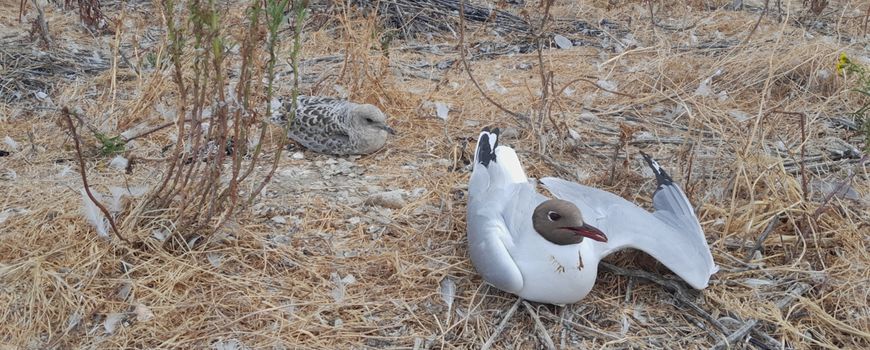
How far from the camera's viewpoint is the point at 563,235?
8.50ft

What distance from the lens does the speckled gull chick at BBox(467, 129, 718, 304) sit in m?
2.60

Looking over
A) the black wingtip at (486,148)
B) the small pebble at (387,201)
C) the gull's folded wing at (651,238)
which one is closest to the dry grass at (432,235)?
the small pebble at (387,201)

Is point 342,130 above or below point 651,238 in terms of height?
above

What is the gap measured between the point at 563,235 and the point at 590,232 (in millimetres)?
92

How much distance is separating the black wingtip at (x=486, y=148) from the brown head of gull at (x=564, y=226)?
65 centimetres

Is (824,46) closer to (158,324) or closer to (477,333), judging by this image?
(477,333)

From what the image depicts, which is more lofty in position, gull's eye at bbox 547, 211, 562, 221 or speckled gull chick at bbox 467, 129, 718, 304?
gull's eye at bbox 547, 211, 562, 221

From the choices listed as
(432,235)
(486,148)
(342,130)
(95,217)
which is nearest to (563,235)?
(432,235)

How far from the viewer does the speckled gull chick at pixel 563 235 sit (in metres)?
2.60

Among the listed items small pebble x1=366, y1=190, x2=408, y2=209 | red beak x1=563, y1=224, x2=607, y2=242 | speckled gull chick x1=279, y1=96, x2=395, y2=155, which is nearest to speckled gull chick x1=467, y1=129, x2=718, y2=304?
red beak x1=563, y1=224, x2=607, y2=242

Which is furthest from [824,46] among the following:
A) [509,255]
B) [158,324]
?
[158,324]

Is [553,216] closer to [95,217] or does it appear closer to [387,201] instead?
[387,201]

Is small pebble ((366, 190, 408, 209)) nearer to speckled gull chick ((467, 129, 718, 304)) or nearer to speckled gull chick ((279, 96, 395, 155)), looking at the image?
speckled gull chick ((467, 129, 718, 304))

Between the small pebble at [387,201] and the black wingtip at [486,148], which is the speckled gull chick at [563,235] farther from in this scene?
the small pebble at [387,201]
